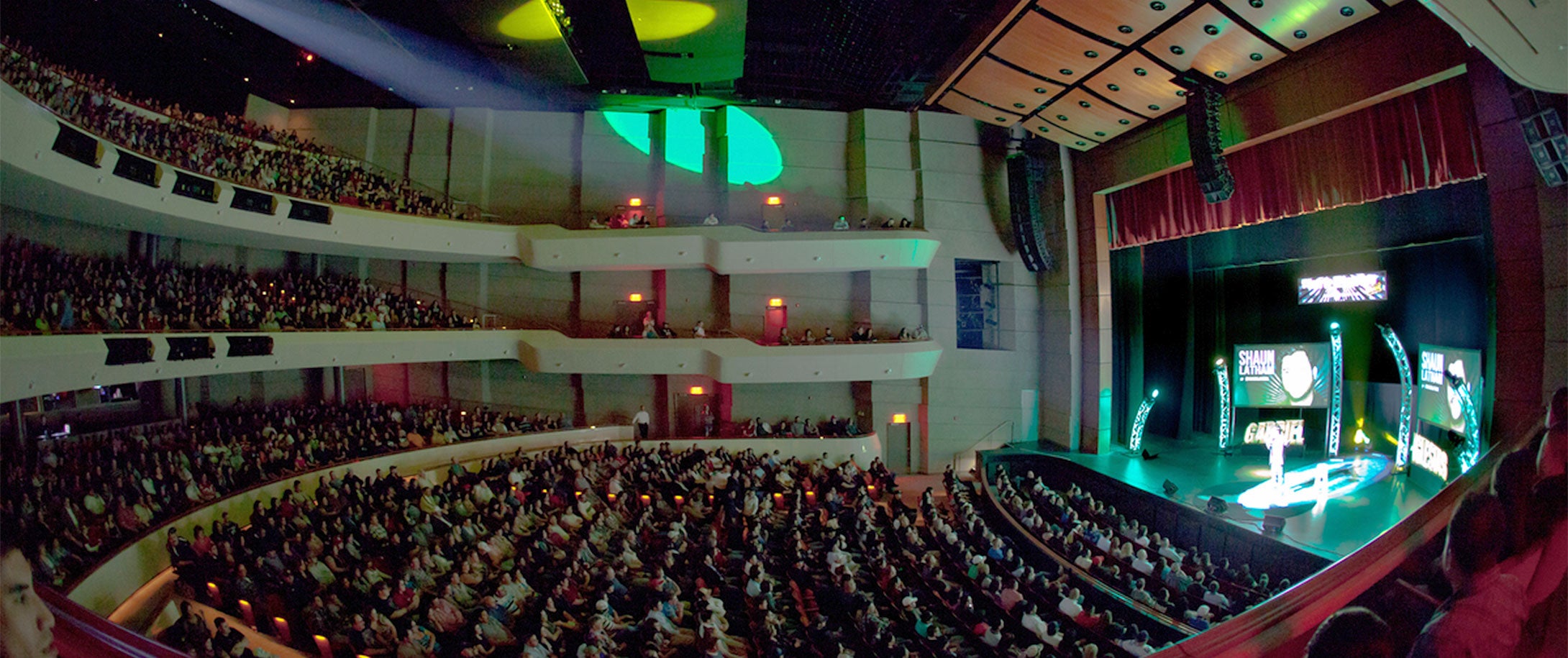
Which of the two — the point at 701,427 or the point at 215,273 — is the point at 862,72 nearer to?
the point at 701,427

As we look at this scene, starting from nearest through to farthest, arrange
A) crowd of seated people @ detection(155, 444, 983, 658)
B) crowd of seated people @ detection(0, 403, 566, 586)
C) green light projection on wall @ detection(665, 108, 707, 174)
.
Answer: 1. crowd of seated people @ detection(155, 444, 983, 658)
2. crowd of seated people @ detection(0, 403, 566, 586)
3. green light projection on wall @ detection(665, 108, 707, 174)

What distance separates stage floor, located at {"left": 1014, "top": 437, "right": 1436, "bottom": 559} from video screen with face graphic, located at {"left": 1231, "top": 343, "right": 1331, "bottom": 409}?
1154 mm

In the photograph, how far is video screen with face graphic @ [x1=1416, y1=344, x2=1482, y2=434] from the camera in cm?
831

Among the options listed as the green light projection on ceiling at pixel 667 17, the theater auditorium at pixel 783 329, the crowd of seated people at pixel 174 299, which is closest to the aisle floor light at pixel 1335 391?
the theater auditorium at pixel 783 329

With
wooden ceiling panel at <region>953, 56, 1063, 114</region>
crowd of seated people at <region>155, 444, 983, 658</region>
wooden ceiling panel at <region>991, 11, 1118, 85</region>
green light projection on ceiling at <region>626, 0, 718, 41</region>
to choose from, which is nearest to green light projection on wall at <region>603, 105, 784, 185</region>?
green light projection on ceiling at <region>626, 0, 718, 41</region>

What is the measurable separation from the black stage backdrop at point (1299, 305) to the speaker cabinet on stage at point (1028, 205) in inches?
76.3

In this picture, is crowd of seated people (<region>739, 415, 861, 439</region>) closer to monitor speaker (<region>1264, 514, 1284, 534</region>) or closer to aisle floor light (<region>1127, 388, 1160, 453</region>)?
aisle floor light (<region>1127, 388, 1160, 453</region>)

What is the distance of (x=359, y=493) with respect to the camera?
9.77 meters

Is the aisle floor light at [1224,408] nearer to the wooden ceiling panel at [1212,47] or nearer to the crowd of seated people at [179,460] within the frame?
the wooden ceiling panel at [1212,47]

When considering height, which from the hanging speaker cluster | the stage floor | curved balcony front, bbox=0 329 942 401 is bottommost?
the stage floor

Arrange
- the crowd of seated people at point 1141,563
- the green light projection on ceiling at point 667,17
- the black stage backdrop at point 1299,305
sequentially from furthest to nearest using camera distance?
the green light projection on ceiling at point 667,17
the black stage backdrop at point 1299,305
the crowd of seated people at point 1141,563

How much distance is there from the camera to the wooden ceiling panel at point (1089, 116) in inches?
480

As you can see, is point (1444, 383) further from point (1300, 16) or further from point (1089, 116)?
point (1089, 116)

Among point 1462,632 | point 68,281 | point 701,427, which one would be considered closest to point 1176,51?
point 1462,632
